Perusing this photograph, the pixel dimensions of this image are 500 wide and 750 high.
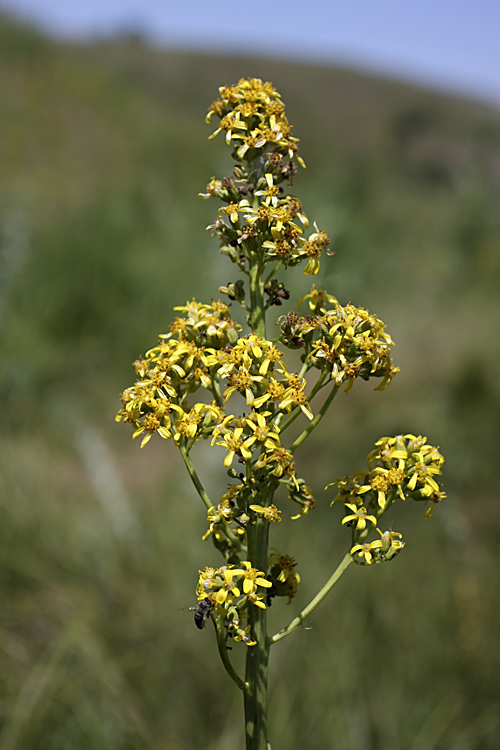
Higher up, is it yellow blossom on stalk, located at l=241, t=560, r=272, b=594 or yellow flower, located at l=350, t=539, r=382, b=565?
yellow flower, located at l=350, t=539, r=382, b=565

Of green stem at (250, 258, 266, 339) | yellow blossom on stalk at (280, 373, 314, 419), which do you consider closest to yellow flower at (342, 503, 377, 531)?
yellow blossom on stalk at (280, 373, 314, 419)

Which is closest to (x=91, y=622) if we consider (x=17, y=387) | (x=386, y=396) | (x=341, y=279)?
(x=17, y=387)

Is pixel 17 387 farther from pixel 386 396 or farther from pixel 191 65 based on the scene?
pixel 191 65

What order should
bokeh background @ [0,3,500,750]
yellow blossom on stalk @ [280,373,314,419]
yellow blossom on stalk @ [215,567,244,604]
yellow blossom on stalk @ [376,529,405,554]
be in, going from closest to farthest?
yellow blossom on stalk @ [215,567,244,604] → yellow blossom on stalk @ [280,373,314,419] → yellow blossom on stalk @ [376,529,405,554] → bokeh background @ [0,3,500,750]

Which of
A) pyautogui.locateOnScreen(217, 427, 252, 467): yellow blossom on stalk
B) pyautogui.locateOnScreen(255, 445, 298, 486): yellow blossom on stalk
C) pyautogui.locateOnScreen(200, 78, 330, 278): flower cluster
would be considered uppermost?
pyautogui.locateOnScreen(200, 78, 330, 278): flower cluster

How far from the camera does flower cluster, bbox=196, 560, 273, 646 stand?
1.68 m

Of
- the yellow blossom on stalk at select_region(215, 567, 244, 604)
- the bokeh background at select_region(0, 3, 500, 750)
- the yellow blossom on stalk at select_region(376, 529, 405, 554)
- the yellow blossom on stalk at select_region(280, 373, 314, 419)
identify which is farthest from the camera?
the bokeh background at select_region(0, 3, 500, 750)

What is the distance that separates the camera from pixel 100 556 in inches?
241

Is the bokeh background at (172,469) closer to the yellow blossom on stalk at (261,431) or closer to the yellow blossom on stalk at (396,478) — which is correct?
the yellow blossom on stalk at (396,478)

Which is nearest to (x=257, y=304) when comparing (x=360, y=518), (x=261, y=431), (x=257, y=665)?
(x=261, y=431)

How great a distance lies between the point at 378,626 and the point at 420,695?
0.79 metres

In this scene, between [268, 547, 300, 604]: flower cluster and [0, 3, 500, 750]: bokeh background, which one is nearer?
[268, 547, 300, 604]: flower cluster

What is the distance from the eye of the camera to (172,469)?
923 centimetres

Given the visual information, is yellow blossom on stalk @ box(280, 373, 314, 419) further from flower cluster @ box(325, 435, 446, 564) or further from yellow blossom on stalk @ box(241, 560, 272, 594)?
yellow blossom on stalk @ box(241, 560, 272, 594)
